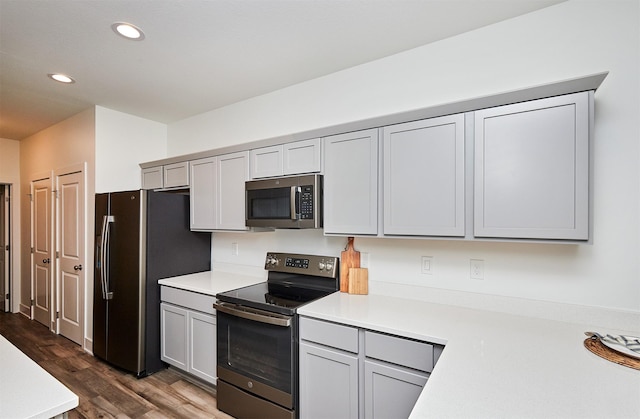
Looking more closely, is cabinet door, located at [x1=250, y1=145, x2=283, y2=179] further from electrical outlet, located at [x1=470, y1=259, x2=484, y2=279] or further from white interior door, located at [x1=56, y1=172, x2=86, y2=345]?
white interior door, located at [x1=56, y1=172, x2=86, y2=345]

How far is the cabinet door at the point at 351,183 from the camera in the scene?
6.84ft

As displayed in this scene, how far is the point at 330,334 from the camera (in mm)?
1893

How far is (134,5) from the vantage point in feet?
5.72

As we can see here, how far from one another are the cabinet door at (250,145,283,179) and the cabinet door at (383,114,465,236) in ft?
2.87

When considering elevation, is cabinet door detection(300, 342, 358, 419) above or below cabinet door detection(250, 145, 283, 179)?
below

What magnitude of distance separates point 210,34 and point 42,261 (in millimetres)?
4120

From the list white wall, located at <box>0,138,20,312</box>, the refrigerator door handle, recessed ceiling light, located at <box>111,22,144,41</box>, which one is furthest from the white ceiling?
white wall, located at <box>0,138,20,312</box>

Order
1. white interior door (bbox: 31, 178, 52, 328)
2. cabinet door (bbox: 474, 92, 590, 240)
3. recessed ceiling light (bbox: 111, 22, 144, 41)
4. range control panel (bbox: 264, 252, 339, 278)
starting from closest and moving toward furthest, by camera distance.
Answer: cabinet door (bbox: 474, 92, 590, 240) < recessed ceiling light (bbox: 111, 22, 144, 41) < range control panel (bbox: 264, 252, 339, 278) < white interior door (bbox: 31, 178, 52, 328)

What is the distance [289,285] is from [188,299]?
2.78 feet

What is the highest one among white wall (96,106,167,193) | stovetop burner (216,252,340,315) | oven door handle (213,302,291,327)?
white wall (96,106,167,193)

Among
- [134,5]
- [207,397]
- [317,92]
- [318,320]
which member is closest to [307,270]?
[318,320]

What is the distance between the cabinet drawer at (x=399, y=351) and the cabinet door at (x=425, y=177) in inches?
24.0

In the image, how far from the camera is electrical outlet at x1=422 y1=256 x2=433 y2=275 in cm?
216

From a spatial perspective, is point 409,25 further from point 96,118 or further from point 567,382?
point 96,118
